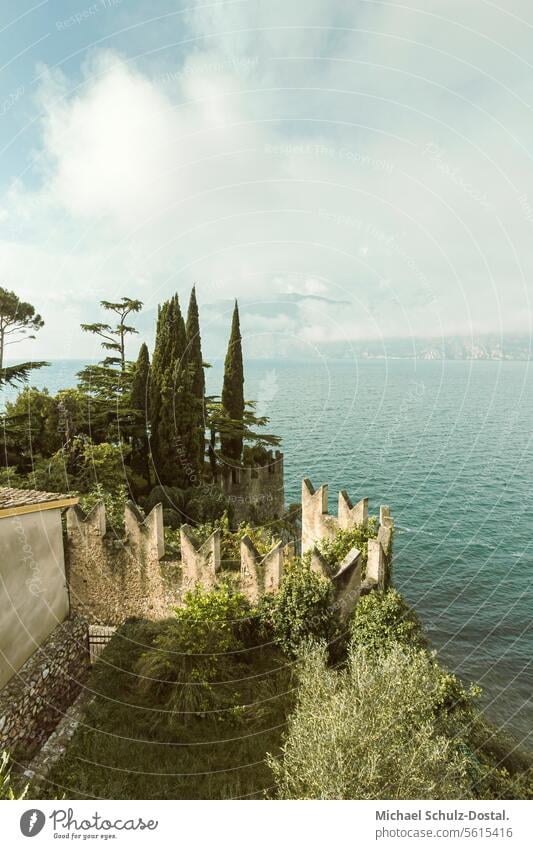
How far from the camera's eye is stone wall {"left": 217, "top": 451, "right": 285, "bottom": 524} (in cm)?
3225

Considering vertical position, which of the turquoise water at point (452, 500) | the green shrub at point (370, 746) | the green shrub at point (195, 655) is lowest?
the turquoise water at point (452, 500)

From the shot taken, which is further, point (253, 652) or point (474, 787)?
point (253, 652)

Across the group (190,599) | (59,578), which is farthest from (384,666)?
(59,578)

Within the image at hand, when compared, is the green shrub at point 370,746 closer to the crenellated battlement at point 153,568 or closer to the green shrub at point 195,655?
the green shrub at point 195,655

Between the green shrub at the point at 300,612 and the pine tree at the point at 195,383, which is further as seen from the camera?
the pine tree at the point at 195,383

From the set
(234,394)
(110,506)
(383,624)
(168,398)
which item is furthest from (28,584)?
(234,394)

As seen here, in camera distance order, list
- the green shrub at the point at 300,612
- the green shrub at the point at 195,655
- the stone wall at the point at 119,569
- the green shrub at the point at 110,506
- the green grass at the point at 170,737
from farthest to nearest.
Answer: the green shrub at the point at 110,506 → the stone wall at the point at 119,569 → the green shrub at the point at 300,612 → the green shrub at the point at 195,655 → the green grass at the point at 170,737

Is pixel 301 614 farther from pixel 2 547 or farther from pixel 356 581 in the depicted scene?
pixel 2 547

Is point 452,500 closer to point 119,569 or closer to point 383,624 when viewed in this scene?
point 383,624

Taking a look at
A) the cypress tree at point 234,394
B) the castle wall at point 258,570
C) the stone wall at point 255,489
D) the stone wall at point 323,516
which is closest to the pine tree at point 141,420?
the stone wall at point 255,489

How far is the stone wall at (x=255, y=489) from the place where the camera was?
3225 centimetres

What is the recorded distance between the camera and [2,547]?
11664 mm

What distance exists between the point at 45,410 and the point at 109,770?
→ 1845cm

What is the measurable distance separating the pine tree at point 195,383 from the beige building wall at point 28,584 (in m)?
13.9
